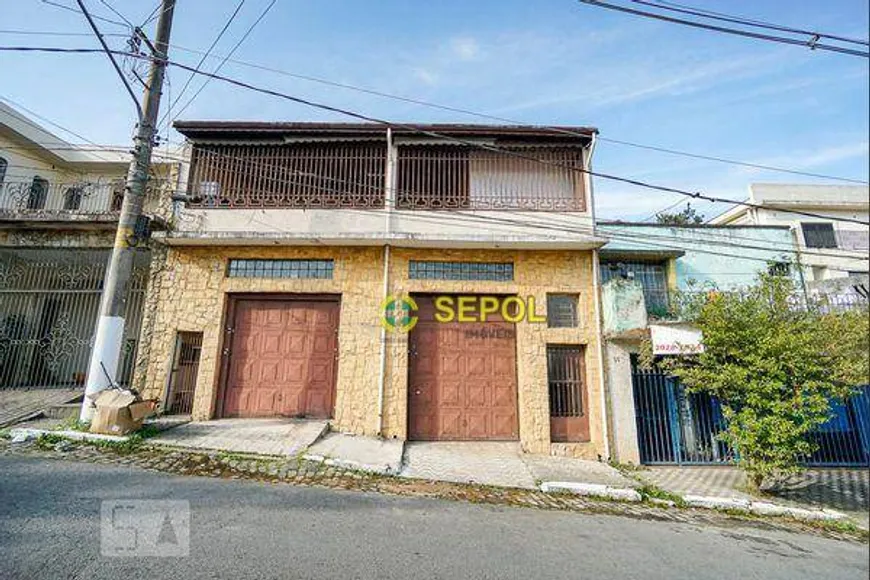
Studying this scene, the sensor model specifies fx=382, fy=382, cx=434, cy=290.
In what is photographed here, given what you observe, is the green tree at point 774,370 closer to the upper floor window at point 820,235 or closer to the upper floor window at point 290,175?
the upper floor window at point 290,175

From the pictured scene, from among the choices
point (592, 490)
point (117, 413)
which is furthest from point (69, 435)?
point (592, 490)

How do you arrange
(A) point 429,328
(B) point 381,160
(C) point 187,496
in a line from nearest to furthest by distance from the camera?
(C) point 187,496
(A) point 429,328
(B) point 381,160

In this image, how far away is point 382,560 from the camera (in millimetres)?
3510

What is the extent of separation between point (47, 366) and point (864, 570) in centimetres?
1463

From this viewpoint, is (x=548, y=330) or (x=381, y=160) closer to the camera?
(x=548, y=330)

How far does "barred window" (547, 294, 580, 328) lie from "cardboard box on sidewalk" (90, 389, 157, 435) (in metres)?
8.33

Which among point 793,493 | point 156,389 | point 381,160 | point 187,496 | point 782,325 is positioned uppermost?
point 381,160

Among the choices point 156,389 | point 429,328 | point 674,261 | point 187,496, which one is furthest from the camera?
point 674,261

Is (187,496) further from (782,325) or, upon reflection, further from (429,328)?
(782,325)

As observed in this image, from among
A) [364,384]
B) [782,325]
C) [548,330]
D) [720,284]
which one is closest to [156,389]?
[364,384]

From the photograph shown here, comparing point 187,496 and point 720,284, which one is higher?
point 720,284

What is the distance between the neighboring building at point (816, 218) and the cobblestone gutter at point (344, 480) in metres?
10.9

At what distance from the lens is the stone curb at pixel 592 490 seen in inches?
245

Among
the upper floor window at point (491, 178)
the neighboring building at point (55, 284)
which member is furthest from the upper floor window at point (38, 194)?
the upper floor window at point (491, 178)
